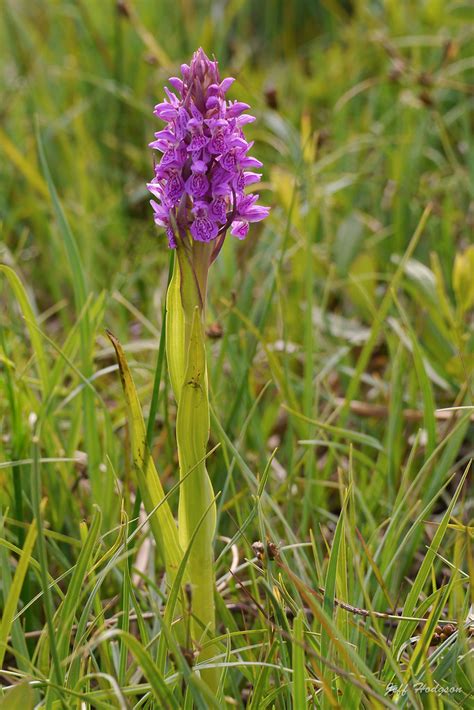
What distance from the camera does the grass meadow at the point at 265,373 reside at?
1.26 m

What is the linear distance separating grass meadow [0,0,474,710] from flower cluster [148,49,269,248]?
31cm

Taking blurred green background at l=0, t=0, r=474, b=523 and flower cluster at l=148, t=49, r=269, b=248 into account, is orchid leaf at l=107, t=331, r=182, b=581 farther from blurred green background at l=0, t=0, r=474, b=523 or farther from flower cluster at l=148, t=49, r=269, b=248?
blurred green background at l=0, t=0, r=474, b=523

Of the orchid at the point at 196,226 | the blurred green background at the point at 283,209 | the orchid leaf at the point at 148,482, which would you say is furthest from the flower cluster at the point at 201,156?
the blurred green background at the point at 283,209

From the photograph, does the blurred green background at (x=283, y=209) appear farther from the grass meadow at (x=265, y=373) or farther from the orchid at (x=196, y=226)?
the orchid at (x=196, y=226)

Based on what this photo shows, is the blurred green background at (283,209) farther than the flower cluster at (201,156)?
Yes

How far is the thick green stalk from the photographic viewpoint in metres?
1.26

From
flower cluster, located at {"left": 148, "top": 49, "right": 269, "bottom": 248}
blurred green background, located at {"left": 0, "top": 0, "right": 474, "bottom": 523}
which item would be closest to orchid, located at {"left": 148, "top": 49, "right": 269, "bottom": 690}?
flower cluster, located at {"left": 148, "top": 49, "right": 269, "bottom": 248}

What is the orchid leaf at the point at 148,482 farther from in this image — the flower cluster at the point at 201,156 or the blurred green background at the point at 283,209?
the blurred green background at the point at 283,209

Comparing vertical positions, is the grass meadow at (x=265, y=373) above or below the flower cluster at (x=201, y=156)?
below

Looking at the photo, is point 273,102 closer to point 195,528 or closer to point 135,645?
point 195,528

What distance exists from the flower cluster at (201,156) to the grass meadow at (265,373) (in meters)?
0.31

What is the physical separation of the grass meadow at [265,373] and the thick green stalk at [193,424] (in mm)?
59

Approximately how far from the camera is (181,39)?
3.98 m

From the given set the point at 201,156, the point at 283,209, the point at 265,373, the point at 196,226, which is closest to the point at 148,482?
the point at 196,226
